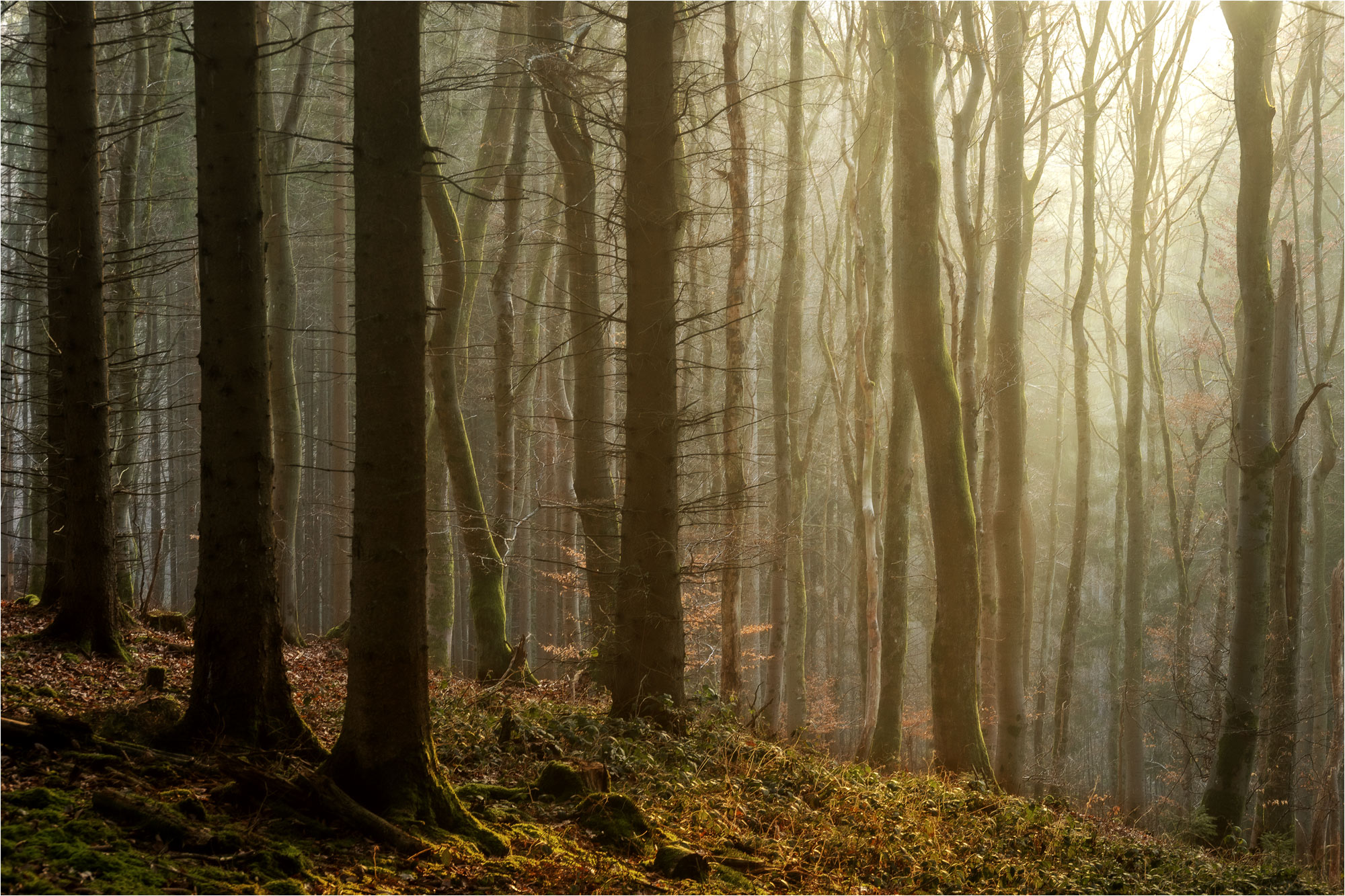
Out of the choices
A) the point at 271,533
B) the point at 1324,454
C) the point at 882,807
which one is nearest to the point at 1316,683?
the point at 1324,454

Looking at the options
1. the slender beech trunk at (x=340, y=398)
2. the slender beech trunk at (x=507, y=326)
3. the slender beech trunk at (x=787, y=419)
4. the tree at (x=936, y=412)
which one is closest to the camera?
the tree at (x=936, y=412)

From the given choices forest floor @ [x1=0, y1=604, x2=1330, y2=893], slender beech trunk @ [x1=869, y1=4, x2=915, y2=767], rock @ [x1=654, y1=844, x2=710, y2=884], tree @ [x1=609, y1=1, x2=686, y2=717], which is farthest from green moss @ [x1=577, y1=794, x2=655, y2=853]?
slender beech trunk @ [x1=869, y1=4, x2=915, y2=767]

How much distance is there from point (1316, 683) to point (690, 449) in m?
14.8

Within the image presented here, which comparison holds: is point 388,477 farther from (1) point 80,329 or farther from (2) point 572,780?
(1) point 80,329

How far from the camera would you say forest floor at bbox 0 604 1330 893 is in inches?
148

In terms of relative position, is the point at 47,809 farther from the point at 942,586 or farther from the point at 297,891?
the point at 942,586

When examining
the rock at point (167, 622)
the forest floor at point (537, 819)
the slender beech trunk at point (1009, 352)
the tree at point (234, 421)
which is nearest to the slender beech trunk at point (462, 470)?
the forest floor at point (537, 819)

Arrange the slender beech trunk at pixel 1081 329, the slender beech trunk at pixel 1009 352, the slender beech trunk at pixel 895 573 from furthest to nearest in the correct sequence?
the slender beech trunk at pixel 1081 329
the slender beech trunk at pixel 1009 352
the slender beech trunk at pixel 895 573

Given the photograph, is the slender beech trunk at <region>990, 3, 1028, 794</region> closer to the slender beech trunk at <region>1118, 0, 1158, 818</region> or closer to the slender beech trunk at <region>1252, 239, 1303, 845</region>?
the slender beech trunk at <region>1252, 239, 1303, 845</region>

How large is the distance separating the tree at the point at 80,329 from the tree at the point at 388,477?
3706mm

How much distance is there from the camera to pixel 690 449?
2008 cm

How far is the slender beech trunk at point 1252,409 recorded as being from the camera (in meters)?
9.57

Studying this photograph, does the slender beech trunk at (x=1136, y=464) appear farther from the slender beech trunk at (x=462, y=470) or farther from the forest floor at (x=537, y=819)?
the slender beech trunk at (x=462, y=470)

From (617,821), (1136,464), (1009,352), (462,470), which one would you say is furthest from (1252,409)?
(462,470)
